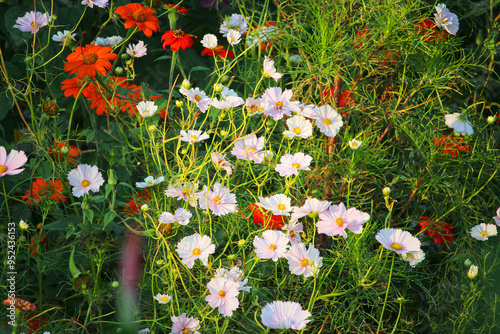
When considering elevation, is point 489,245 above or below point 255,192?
below

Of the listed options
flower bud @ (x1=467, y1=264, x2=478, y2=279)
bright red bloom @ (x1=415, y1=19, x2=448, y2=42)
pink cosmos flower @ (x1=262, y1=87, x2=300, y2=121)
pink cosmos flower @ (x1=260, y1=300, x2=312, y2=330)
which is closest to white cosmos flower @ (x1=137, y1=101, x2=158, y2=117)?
pink cosmos flower @ (x1=262, y1=87, x2=300, y2=121)

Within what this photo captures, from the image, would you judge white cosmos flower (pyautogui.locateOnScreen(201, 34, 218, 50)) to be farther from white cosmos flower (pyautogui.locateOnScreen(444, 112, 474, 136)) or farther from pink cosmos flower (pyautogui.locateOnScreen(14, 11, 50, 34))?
white cosmos flower (pyautogui.locateOnScreen(444, 112, 474, 136))

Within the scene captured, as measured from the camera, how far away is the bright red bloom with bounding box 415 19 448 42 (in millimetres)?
1037

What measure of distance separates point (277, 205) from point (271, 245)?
0.27 ft

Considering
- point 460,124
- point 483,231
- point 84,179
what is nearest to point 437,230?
point 483,231

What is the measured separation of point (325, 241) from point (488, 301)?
0.33 m

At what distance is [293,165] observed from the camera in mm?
890

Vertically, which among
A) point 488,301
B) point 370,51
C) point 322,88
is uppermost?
point 370,51

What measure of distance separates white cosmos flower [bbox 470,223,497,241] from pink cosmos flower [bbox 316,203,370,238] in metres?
0.33

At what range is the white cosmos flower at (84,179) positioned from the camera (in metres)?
0.89

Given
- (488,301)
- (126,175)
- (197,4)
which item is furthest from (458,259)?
(197,4)

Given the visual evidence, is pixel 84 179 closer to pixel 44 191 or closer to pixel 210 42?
pixel 44 191

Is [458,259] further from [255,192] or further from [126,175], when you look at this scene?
[126,175]

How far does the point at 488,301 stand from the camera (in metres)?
0.96
